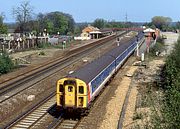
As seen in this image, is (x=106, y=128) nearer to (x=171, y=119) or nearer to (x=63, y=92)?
(x=63, y=92)

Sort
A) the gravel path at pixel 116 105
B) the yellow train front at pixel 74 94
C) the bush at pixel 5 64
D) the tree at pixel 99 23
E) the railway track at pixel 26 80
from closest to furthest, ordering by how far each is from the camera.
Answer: the gravel path at pixel 116 105, the yellow train front at pixel 74 94, the railway track at pixel 26 80, the bush at pixel 5 64, the tree at pixel 99 23

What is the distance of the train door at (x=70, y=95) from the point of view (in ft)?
61.0

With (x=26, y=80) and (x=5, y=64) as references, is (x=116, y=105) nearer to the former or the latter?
(x=26, y=80)

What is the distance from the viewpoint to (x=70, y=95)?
18625mm

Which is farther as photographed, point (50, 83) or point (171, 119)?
point (50, 83)

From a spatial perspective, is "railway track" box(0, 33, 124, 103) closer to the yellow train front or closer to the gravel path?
the yellow train front

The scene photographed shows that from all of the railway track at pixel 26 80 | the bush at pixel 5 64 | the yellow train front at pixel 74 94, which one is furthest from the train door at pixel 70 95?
the bush at pixel 5 64

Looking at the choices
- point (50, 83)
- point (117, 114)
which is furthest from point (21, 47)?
point (117, 114)

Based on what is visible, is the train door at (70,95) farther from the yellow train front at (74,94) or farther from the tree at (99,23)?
the tree at (99,23)

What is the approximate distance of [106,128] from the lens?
1769 cm

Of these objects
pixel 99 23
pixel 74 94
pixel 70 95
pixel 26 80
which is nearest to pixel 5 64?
pixel 26 80

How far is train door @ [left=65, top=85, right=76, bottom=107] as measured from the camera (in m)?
18.6

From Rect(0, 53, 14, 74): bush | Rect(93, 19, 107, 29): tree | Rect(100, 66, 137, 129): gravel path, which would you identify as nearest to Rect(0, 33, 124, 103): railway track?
Rect(0, 53, 14, 74): bush

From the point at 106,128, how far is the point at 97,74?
16.6 feet
